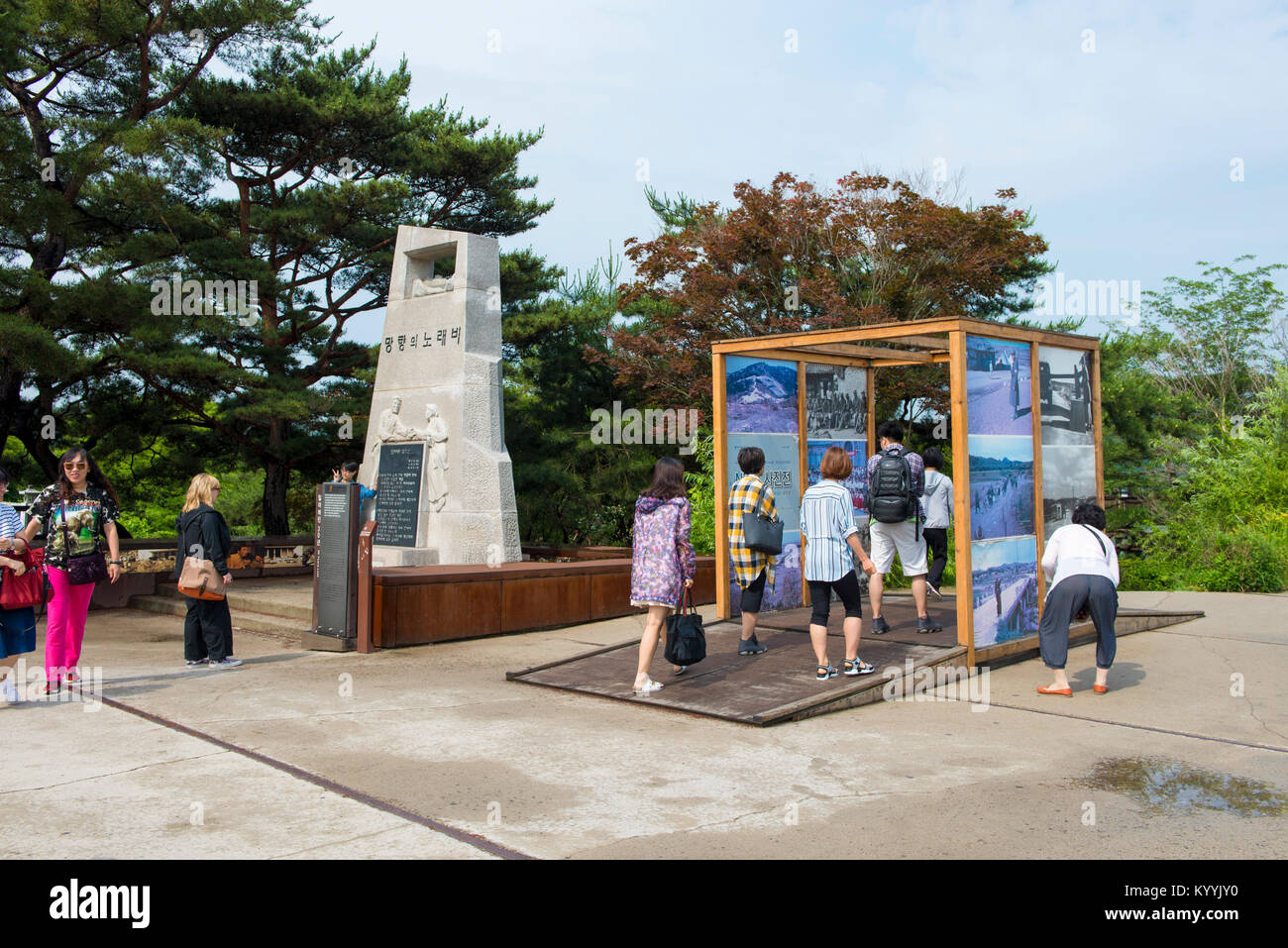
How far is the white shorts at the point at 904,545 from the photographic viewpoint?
319 inches

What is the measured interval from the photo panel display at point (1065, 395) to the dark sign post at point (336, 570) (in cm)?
612

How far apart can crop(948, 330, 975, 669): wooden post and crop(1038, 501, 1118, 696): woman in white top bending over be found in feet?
1.99

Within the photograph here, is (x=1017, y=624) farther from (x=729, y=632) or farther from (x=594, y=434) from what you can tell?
(x=594, y=434)

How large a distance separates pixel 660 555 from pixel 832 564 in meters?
1.19

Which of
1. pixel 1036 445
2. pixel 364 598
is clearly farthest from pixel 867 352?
pixel 364 598

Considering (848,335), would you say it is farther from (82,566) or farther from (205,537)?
(82,566)

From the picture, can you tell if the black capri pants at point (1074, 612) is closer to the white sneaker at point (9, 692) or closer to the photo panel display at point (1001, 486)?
the photo panel display at point (1001, 486)

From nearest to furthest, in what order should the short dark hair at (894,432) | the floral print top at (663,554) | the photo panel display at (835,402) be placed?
the floral print top at (663,554) < the short dark hair at (894,432) < the photo panel display at (835,402)

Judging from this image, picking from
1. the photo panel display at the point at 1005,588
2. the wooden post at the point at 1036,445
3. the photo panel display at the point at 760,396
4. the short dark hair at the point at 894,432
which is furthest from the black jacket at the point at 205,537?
the wooden post at the point at 1036,445

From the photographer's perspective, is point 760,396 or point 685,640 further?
point 760,396

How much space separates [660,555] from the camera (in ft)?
22.1

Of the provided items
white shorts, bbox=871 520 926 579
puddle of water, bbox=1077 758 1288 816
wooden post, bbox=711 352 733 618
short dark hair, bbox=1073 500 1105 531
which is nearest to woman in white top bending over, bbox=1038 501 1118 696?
short dark hair, bbox=1073 500 1105 531

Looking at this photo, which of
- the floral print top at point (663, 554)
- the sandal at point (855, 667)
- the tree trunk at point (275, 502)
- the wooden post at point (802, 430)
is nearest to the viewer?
the floral print top at point (663, 554)

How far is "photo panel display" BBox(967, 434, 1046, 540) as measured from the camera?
7.66 metres
